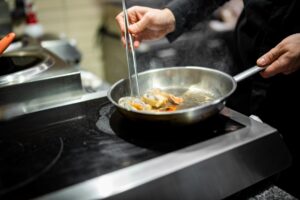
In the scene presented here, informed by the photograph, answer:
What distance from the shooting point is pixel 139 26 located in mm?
1089

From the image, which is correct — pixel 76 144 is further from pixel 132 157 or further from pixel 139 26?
pixel 139 26

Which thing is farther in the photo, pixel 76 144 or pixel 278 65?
pixel 278 65

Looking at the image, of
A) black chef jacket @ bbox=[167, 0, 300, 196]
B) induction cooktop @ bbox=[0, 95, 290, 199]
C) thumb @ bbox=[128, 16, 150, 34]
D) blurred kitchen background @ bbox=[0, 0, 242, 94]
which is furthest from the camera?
blurred kitchen background @ bbox=[0, 0, 242, 94]

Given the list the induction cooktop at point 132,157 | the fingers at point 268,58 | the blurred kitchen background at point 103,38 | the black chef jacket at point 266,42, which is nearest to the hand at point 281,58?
the fingers at point 268,58

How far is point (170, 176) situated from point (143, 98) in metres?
0.33

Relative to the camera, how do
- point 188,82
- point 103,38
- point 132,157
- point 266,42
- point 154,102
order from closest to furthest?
point 132,157
point 154,102
point 188,82
point 266,42
point 103,38

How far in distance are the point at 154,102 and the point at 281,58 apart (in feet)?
1.31

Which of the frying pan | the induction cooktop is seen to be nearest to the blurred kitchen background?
the frying pan

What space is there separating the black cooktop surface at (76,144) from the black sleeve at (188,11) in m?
0.56

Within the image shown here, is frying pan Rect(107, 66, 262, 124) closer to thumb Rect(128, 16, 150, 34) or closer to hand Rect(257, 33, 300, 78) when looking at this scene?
hand Rect(257, 33, 300, 78)

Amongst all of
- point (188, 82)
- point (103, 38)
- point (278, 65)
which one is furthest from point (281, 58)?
point (103, 38)

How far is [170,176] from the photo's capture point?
667mm

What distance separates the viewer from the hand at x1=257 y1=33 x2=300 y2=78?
0.92 metres

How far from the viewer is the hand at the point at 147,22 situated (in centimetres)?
111
